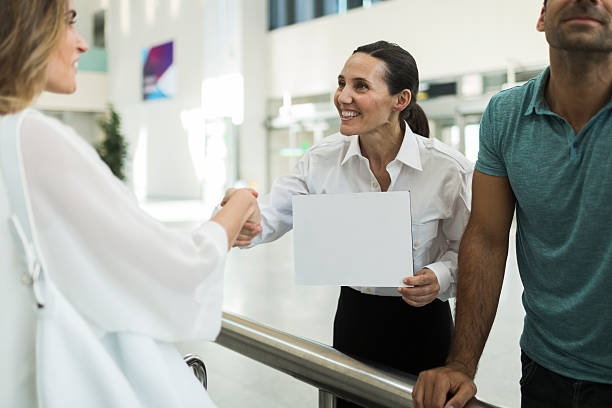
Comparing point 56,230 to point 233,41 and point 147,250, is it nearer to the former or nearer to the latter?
point 147,250

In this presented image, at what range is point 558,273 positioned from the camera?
123 cm

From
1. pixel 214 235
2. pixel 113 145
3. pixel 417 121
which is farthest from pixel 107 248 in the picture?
pixel 113 145

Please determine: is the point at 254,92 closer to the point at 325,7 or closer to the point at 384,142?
the point at 325,7

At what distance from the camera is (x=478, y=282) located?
1.41m

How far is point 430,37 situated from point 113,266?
11.8 meters

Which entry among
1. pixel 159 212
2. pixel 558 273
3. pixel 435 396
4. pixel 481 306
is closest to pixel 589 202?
pixel 558 273

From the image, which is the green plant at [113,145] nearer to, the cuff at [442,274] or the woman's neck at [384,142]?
the woman's neck at [384,142]

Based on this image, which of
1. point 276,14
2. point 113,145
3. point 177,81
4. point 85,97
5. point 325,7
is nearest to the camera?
point 113,145

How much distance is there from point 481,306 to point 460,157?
0.52 metres

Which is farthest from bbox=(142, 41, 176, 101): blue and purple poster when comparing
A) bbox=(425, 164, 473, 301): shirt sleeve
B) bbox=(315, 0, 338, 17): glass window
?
bbox=(425, 164, 473, 301): shirt sleeve

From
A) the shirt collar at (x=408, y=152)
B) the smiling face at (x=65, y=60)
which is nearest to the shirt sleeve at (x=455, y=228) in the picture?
the shirt collar at (x=408, y=152)

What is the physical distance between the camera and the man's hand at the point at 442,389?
43.5 inches

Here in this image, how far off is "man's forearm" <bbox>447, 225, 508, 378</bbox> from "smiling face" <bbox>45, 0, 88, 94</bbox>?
96cm

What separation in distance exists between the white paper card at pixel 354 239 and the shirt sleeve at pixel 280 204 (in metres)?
0.38
